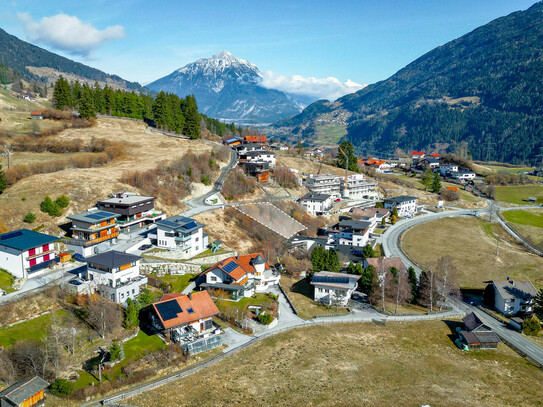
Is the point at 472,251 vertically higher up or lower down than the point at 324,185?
lower down

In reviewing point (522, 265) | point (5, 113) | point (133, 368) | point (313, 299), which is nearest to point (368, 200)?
point (522, 265)

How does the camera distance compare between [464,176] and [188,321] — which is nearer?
[188,321]

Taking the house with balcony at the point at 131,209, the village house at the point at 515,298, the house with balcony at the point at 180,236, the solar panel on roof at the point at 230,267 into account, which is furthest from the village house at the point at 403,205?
the house with balcony at the point at 131,209

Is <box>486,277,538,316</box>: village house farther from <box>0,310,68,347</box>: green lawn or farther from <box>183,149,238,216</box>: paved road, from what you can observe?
<box>0,310,68,347</box>: green lawn

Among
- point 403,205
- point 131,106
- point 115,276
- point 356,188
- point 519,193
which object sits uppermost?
point 131,106

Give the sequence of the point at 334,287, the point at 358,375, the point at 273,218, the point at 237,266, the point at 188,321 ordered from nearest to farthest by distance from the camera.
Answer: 1. the point at 358,375
2. the point at 188,321
3. the point at 334,287
4. the point at 237,266
5. the point at 273,218

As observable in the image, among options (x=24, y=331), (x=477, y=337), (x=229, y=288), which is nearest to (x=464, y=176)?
(x=477, y=337)

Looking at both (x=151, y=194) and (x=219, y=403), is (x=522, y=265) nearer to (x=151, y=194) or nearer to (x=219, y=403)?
(x=219, y=403)

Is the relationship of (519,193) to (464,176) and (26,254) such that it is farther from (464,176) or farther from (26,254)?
(26,254)
